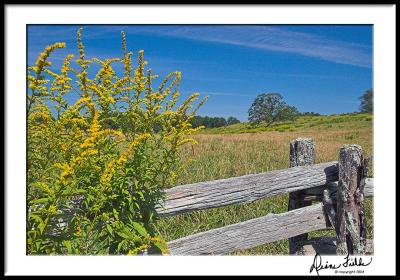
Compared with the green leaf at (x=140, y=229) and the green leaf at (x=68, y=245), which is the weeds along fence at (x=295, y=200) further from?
the green leaf at (x=68, y=245)

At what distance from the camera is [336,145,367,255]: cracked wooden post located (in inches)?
179

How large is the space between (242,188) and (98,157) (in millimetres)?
1484

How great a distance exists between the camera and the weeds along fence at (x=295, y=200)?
433 cm

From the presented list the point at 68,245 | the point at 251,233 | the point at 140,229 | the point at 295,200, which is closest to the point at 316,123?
the point at 295,200

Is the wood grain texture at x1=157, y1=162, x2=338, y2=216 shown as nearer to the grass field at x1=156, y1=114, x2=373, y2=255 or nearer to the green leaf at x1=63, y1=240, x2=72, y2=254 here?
the grass field at x1=156, y1=114, x2=373, y2=255

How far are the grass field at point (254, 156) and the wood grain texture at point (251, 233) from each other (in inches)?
17.3

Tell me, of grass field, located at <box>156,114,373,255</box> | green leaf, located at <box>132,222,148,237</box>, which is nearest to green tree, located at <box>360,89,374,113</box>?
grass field, located at <box>156,114,373,255</box>

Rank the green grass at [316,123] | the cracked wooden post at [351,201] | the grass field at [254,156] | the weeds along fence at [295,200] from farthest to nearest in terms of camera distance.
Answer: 1. the green grass at [316,123]
2. the grass field at [254,156]
3. the cracked wooden post at [351,201]
4. the weeds along fence at [295,200]

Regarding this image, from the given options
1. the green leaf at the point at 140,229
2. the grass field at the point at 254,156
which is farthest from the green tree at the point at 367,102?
the green leaf at the point at 140,229

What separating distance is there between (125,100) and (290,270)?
198 centimetres

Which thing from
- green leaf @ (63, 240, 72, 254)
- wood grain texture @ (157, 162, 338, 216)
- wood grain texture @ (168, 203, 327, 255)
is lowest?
wood grain texture @ (168, 203, 327, 255)
